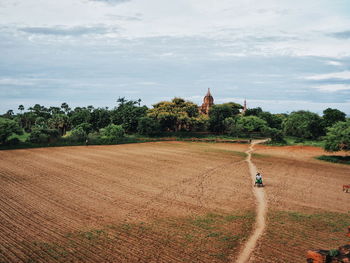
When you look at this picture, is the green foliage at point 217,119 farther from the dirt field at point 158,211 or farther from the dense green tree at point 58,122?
the dense green tree at point 58,122

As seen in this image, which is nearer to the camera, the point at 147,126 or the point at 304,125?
the point at 147,126

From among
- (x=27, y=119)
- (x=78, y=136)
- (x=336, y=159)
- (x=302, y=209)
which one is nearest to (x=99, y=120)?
(x=78, y=136)

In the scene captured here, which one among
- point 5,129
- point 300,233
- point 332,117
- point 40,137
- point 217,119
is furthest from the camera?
point 217,119

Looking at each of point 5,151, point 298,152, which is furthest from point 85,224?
point 298,152

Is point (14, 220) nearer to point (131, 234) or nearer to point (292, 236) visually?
point (131, 234)

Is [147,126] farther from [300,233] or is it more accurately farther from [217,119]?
[300,233]

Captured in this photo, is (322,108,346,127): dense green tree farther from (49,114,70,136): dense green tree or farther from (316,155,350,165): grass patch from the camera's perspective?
(49,114,70,136): dense green tree

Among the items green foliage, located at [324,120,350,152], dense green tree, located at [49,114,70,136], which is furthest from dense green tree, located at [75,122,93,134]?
green foliage, located at [324,120,350,152]
